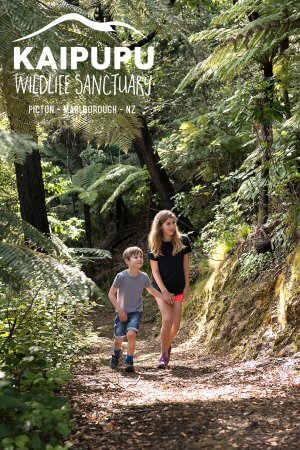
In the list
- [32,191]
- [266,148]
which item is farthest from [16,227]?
[266,148]

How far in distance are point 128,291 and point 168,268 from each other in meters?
0.45

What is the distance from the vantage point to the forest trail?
2.96 metres

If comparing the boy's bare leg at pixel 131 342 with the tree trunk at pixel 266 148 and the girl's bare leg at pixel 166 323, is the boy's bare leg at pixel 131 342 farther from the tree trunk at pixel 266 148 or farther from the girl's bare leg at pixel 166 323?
the tree trunk at pixel 266 148

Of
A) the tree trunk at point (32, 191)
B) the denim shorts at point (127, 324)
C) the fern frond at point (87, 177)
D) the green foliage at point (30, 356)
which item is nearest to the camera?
the green foliage at point (30, 356)

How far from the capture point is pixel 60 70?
324cm

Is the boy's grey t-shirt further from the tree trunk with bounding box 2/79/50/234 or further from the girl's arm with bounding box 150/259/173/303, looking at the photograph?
the tree trunk with bounding box 2/79/50/234

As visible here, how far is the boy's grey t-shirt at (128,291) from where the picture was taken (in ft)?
18.0

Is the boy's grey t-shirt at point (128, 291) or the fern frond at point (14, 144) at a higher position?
the fern frond at point (14, 144)

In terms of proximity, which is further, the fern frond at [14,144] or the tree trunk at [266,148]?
the tree trunk at [266,148]

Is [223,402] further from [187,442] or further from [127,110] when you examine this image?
[127,110]

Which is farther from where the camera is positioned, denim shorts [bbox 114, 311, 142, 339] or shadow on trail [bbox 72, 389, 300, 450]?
denim shorts [bbox 114, 311, 142, 339]

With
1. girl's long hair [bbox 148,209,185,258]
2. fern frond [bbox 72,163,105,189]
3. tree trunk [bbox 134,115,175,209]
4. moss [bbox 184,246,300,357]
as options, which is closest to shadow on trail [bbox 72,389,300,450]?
moss [bbox 184,246,300,357]

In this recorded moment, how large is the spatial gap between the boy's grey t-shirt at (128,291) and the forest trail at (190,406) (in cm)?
62

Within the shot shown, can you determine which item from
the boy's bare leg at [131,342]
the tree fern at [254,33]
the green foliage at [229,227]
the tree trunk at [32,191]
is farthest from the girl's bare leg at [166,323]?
the tree fern at [254,33]
